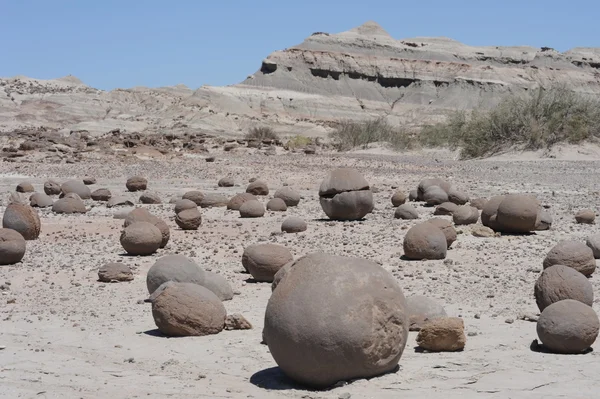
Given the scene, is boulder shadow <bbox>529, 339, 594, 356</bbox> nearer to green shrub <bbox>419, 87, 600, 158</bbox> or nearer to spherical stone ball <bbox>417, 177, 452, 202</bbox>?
spherical stone ball <bbox>417, 177, 452, 202</bbox>

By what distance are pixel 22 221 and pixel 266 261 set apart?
4951 mm

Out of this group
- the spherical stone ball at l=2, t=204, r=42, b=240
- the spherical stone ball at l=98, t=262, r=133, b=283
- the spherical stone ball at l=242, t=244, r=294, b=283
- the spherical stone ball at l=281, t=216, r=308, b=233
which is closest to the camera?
the spherical stone ball at l=242, t=244, r=294, b=283

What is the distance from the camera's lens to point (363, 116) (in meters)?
74.4

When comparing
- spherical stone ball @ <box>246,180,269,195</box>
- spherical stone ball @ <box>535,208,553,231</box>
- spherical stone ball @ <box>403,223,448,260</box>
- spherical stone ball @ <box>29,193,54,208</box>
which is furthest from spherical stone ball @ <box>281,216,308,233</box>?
→ spherical stone ball @ <box>29,193,54,208</box>

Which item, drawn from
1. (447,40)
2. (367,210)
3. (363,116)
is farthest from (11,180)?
(447,40)

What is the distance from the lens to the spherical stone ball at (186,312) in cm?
753

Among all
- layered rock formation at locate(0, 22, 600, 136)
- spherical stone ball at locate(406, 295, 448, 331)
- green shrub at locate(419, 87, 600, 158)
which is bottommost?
spherical stone ball at locate(406, 295, 448, 331)

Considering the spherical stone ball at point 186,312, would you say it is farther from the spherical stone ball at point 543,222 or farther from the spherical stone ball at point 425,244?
the spherical stone ball at point 543,222

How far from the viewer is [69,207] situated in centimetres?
1627

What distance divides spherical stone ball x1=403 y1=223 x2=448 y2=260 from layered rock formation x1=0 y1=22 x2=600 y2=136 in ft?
151

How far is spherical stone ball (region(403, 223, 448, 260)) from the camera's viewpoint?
1112cm

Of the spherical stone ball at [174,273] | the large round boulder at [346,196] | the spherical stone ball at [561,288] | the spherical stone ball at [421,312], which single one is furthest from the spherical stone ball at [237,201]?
the spherical stone ball at [561,288]

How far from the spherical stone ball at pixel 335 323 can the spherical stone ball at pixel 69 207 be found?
433 inches

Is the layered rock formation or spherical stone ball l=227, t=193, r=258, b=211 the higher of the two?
the layered rock formation
